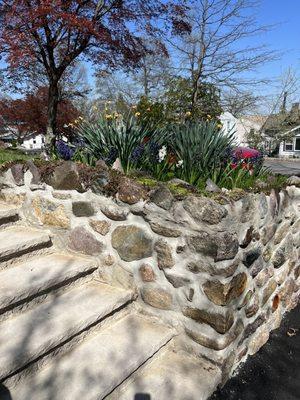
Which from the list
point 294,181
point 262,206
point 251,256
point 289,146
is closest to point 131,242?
point 251,256

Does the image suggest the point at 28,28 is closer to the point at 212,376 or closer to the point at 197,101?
the point at 197,101

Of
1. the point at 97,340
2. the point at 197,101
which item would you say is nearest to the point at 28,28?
the point at 197,101

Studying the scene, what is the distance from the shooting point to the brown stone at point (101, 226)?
260cm

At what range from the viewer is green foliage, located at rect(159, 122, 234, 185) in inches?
115

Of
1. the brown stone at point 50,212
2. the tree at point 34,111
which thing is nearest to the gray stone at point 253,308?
the brown stone at point 50,212

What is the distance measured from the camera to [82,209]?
269cm

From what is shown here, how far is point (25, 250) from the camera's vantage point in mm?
2646

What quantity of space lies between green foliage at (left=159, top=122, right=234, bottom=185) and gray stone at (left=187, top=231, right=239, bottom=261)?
0.78m

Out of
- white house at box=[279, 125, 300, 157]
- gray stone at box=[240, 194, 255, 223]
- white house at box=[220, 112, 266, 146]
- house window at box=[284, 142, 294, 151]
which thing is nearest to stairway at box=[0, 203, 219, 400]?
gray stone at box=[240, 194, 255, 223]

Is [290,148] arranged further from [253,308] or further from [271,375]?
[271,375]

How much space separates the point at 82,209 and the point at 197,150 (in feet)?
3.62

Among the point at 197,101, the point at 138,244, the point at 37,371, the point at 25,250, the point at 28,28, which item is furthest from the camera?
the point at 197,101

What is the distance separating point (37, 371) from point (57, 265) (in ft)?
2.65

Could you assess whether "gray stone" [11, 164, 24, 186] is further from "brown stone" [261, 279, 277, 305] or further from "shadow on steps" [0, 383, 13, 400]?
"brown stone" [261, 279, 277, 305]
